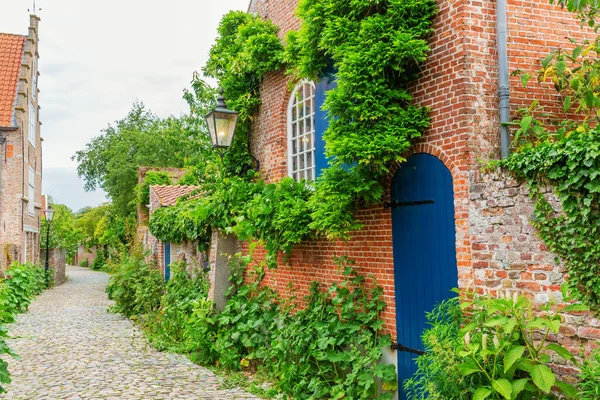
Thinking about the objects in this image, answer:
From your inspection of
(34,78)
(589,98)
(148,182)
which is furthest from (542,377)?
(34,78)

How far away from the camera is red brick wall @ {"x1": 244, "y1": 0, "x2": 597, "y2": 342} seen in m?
5.48

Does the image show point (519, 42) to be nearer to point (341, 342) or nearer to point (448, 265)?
point (448, 265)

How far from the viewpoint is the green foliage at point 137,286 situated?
591 inches

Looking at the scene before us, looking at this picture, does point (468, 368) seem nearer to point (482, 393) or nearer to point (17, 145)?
point (482, 393)

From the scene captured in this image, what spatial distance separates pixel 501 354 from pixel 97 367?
727cm

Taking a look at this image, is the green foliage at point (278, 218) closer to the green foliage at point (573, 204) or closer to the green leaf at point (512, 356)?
the green foliage at point (573, 204)

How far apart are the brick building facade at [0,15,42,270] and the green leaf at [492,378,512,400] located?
71.5ft

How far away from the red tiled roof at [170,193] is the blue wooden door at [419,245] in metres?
11.3

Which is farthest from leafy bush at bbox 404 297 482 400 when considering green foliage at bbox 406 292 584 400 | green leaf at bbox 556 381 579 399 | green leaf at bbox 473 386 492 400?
green leaf at bbox 556 381 579 399

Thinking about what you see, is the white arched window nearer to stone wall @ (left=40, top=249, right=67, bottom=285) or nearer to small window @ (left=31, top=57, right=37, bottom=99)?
small window @ (left=31, top=57, right=37, bottom=99)

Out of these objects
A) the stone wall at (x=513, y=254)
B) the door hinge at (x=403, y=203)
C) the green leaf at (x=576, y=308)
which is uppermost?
the door hinge at (x=403, y=203)

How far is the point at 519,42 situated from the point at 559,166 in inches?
92.3

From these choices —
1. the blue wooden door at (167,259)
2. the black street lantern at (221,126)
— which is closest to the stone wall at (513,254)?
the black street lantern at (221,126)

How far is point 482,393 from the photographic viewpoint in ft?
14.3
